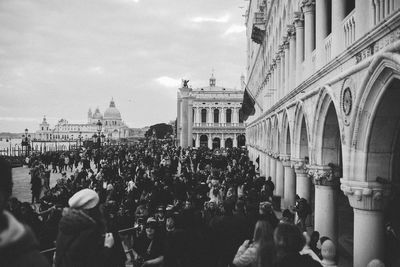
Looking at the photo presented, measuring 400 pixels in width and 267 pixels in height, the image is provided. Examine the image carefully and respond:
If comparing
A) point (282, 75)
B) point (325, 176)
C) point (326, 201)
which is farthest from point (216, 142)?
point (325, 176)

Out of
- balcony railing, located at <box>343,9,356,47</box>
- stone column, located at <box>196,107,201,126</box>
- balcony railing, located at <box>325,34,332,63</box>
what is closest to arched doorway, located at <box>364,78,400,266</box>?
balcony railing, located at <box>343,9,356,47</box>

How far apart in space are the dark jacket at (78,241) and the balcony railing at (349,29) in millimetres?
5276

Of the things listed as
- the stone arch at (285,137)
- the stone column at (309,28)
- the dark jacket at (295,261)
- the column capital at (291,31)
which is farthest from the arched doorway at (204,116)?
the dark jacket at (295,261)

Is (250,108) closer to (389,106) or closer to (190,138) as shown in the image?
(389,106)

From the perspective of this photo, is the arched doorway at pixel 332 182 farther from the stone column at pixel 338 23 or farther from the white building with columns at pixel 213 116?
the white building with columns at pixel 213 116

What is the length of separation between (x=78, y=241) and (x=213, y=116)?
210 ft

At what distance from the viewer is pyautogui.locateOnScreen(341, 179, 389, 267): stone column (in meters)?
5.88

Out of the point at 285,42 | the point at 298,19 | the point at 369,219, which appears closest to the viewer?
the point at 369,219

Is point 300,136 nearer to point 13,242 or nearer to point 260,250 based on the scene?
point 260,250

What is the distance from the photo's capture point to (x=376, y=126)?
5688 mm

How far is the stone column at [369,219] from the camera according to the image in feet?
19.3

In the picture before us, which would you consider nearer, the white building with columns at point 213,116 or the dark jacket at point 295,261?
the dark jacket at point 295,261

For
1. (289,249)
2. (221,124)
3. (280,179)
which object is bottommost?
(280,179)

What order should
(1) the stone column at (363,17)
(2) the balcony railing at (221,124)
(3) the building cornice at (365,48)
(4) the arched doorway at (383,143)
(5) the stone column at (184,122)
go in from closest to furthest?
1. (3) the building cornice at (365,48)
2. (4) the arched doorway at (383,143)
3. (1) the stone column at (363,17)
4. (5) the stone column at (184,122)
5. (2) the balcony railing at (221,124)
